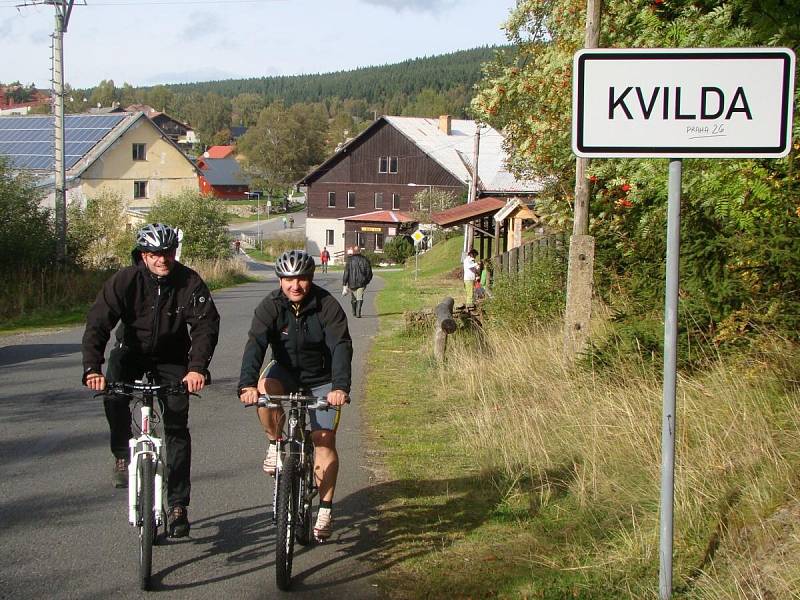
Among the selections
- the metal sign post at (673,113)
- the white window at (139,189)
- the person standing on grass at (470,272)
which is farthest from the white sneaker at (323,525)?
the white window at (139,189)

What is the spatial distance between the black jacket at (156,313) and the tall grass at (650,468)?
229 centimetres

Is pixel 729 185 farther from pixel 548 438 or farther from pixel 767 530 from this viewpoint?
pixel 767 530

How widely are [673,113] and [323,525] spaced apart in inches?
119

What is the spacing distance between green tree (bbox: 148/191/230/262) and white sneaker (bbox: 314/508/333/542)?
39.2m

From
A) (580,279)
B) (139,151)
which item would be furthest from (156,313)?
(139,151)

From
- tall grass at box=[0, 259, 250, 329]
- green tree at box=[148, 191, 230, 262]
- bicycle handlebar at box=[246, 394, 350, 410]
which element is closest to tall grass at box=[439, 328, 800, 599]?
bicycle handlebar at box=[246, 394, 350, 410]

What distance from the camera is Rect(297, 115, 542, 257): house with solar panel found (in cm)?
7888

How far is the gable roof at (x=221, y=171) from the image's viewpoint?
449 feet

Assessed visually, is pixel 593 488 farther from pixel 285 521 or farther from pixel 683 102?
pixel 683 102

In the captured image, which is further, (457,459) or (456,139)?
(456,139)

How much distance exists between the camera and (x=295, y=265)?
5691 millimetres

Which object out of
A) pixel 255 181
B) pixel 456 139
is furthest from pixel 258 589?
pixel 255 181

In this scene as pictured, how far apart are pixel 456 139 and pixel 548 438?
3091 inches

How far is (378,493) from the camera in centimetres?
729
